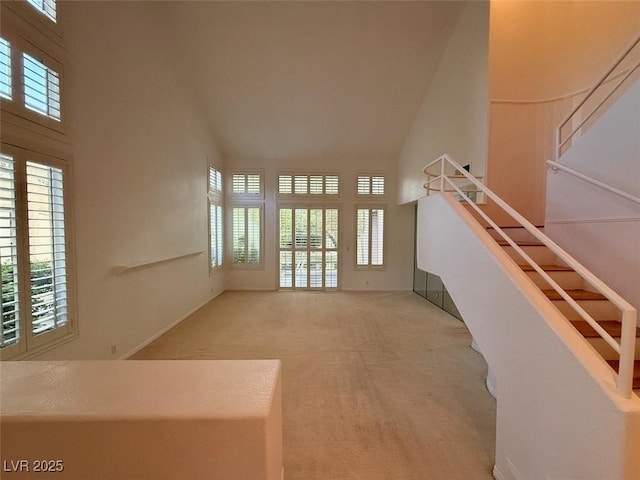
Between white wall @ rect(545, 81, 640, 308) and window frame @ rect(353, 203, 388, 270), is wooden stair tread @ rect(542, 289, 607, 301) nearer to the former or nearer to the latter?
white wall @ rect(545, 81, 640, 308)

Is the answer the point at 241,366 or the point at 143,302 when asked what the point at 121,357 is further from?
the point at 241,366

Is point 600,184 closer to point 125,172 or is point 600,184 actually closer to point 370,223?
point 125,172

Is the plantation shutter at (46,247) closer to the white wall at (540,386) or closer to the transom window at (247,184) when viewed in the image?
the white wall at (540,386)

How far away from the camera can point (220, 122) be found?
6.52 m

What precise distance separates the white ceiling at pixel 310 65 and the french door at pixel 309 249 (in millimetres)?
1852

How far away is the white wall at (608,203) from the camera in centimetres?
206

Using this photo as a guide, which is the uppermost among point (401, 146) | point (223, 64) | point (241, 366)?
point (223, 64)

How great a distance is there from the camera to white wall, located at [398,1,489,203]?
407cm

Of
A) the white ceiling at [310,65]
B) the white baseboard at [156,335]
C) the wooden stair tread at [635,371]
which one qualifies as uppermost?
the white ceiling at [310,65]

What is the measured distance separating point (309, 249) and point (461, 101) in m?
4.81

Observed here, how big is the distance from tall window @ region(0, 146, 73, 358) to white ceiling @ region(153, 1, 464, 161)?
11.2ft

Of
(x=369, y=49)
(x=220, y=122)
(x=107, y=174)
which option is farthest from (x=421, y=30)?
(x=107, y=174)

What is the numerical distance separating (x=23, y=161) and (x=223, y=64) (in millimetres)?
4013

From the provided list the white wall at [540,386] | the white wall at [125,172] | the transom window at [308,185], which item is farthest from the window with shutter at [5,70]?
the transom window at [308,185]
